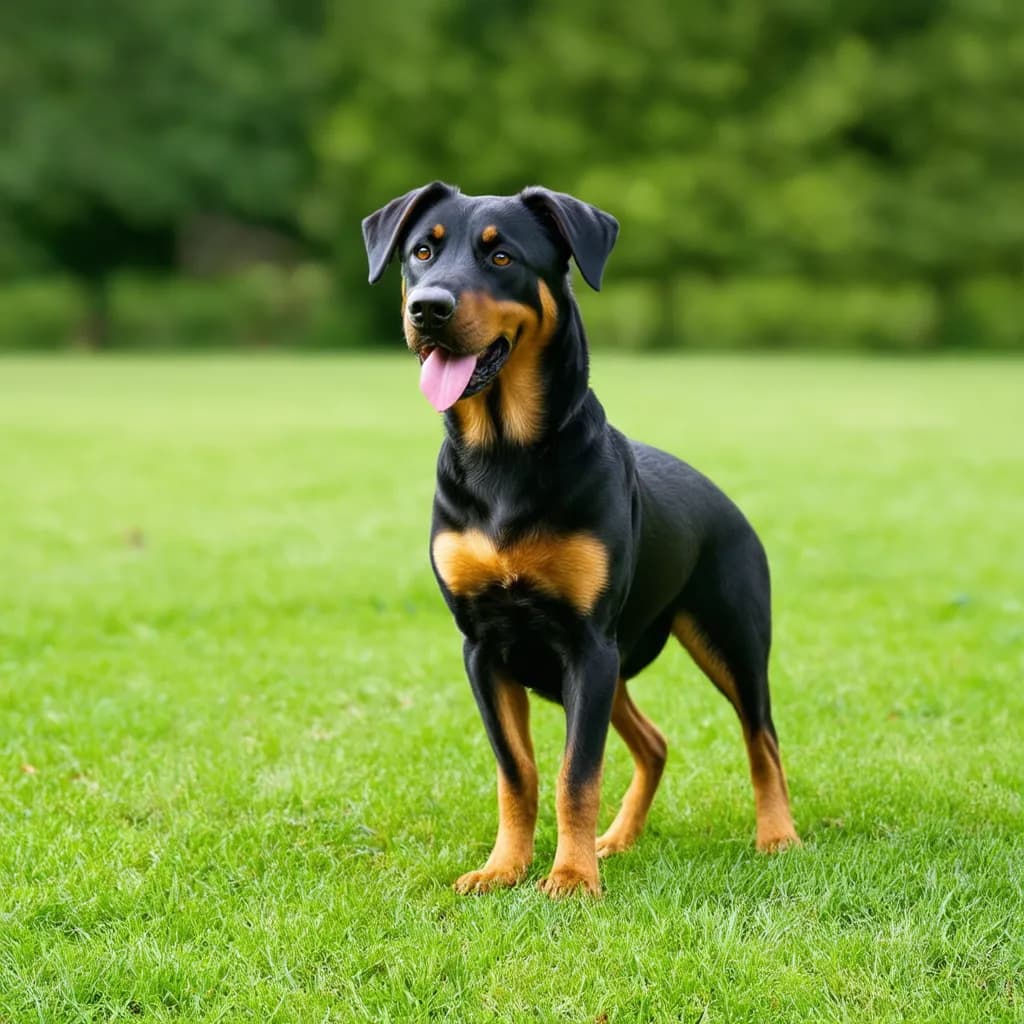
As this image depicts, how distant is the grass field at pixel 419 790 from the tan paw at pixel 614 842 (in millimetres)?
52

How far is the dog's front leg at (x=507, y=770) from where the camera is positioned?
4.27 metres

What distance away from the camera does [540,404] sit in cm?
418

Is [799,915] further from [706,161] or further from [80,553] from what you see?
[706,161]

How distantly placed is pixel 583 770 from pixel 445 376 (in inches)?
47.5

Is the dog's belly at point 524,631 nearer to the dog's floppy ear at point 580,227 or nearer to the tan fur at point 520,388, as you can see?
the tan fur at point 520,388

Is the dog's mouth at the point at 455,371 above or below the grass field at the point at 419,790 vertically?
above

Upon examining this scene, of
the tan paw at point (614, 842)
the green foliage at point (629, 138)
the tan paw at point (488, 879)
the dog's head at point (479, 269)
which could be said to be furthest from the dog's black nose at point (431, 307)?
the green foliage at point (629, 138)

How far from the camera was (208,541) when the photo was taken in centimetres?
1099

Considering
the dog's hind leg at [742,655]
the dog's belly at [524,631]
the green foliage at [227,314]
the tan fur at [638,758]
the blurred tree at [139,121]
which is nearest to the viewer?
the dog's belly at [524,631]

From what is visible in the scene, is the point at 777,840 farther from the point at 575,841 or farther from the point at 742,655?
the point at 575,841

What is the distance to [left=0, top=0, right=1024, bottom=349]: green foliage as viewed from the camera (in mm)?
47781

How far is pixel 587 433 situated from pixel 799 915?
152 centimetres

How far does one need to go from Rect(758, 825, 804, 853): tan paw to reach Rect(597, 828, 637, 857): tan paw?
44 centimetres

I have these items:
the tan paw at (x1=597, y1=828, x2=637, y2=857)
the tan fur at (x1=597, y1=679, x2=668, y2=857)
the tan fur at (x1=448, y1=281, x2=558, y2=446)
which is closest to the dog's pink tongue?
the tan fur at (x1=448, y1=281, x2=558, y2=446)
